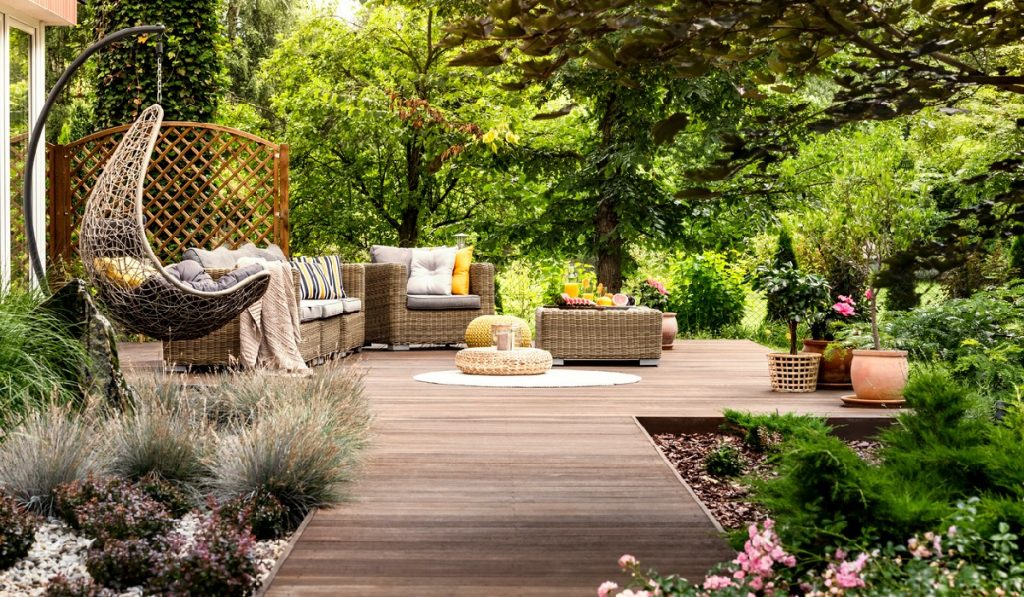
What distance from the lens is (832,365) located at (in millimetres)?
6094

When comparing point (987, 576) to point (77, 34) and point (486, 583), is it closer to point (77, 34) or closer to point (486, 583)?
point (486, 583)

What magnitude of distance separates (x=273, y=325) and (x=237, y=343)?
301 millimetres

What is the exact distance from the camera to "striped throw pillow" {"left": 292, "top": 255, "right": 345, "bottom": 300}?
7348 mm

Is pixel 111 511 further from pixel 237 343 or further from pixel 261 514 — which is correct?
pixel 237 343

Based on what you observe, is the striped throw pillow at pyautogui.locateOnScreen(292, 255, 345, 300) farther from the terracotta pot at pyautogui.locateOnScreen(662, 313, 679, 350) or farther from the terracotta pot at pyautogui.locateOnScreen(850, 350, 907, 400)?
the terracotta pot at pyautogui.locateOnScreen(850, 350, 907, 400)

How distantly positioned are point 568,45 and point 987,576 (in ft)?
4.26

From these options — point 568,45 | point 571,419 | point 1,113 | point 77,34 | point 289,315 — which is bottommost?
point 571,419

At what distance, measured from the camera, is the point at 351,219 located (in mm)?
12297

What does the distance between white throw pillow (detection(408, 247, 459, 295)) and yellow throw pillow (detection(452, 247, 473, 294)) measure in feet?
0.12

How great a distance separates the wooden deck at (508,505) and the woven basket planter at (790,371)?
1.37 ft

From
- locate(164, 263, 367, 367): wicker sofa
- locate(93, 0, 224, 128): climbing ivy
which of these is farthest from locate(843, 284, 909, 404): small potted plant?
locate(93, 0, 224, 128): climbing ivy

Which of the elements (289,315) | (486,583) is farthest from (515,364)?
(486,583)

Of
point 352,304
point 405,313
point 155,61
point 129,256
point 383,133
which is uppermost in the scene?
point 155,61

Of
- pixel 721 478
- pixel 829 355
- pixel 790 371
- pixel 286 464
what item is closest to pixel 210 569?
pixel 286 464
